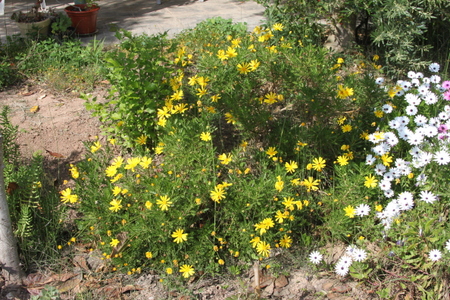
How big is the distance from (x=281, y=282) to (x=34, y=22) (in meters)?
4.67

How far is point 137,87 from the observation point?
3.69 metres

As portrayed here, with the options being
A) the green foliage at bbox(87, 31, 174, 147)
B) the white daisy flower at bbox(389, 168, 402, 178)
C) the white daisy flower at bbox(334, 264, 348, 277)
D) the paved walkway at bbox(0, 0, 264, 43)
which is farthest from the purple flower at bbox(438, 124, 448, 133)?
the paved walkway at bbox(0, 0, 264, 43)

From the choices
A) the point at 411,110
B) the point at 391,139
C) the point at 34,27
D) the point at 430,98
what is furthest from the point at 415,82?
the point at 34,27

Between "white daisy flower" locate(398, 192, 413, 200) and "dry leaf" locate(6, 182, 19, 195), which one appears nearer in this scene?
"white daisy flower" locate(398, 192, 413, 200)

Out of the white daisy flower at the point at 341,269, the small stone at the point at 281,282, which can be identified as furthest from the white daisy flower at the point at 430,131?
the small stone at the point at 281,282

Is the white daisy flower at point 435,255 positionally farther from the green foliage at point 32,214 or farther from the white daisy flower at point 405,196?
the green foliage at point 32,214

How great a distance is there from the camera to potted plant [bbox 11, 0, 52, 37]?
243 inches

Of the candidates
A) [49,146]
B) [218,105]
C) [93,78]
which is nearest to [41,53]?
[93,78]

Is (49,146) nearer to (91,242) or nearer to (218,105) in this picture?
(91,242)

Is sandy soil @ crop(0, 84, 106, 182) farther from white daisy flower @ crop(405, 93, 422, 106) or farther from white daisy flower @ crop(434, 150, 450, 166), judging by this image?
white daisy flower @ crop(434, 150, 450, 166)

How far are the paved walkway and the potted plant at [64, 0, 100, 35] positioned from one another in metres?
0.14

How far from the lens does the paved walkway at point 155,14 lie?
6.98m

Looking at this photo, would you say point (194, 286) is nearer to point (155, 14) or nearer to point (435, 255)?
point (435, 255)

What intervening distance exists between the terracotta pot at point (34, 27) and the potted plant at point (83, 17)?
408mm
